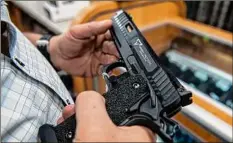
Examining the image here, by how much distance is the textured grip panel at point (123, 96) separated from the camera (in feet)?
1.25

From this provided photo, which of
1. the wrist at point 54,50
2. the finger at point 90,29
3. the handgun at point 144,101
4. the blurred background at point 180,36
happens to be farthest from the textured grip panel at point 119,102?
the blurred background at point 180,36

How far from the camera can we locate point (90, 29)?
0.70 metres

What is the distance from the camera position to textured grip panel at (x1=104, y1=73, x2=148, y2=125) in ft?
1.25

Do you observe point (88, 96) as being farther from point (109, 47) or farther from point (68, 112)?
point (109, 47)

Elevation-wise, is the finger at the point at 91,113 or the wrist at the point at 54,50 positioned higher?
the finger at the point at 91,113

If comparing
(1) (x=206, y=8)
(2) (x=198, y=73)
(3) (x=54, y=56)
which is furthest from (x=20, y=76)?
(1) (x=206, y=8)

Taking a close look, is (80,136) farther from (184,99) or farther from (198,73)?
(198,73)

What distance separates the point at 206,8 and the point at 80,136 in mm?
1564

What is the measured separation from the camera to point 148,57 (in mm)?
481

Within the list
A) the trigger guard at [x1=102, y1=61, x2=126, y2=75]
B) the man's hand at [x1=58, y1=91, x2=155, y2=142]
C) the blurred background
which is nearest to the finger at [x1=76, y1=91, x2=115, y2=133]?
the man's hand at [x1=58, y1=91, x2=155, y2=142]

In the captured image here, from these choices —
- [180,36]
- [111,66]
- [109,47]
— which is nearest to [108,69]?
[111,66]

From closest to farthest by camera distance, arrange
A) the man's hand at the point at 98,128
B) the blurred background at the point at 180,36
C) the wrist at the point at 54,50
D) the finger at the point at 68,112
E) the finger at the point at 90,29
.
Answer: the man's hand at the point at 98,128 → the finger at the point at 68,112 → the finger at the point at 90,29 → the wrist at the point at 54,50 → the blurred background at the point at 180,36

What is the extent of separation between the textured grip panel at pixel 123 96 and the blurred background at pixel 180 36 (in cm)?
57

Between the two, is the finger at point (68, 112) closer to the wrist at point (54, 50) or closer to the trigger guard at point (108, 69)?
the trigger guard at point (108, 69)
